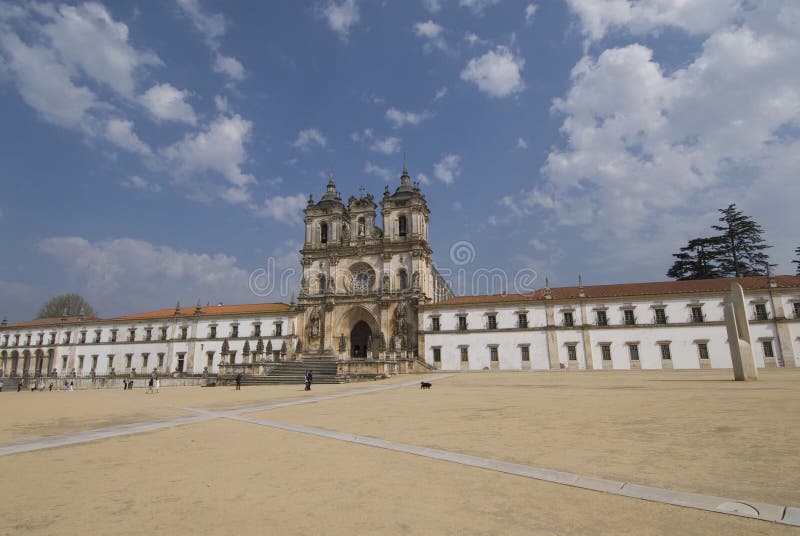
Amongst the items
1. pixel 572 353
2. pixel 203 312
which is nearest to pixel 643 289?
pixel 572 353

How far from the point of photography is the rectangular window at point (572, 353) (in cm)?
4073

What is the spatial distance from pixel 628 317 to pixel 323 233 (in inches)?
1354

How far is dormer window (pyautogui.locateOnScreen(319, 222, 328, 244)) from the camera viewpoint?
51616 millimetres

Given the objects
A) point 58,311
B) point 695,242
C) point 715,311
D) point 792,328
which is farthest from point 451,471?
point 58,311

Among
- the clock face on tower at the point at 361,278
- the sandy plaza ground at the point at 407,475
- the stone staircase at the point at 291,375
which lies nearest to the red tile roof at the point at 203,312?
the clock face on tower at the point at 361,278

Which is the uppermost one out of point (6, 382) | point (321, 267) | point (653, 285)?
point (321, 267)

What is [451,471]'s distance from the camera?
637 cm

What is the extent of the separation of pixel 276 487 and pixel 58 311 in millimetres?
92752

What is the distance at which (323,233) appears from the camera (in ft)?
171

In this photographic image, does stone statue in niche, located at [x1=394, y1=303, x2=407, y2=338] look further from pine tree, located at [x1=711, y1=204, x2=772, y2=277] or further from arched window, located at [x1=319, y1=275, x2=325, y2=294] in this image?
pine tree, located at [x1=711, y1=204, x2=772, y2=277]

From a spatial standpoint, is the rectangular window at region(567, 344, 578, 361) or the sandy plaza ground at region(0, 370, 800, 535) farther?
the rectangular window at region(567, 344, 578, 361)

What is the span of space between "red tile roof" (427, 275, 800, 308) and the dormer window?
1606cm

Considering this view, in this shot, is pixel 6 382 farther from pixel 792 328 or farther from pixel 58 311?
pixel 792 328

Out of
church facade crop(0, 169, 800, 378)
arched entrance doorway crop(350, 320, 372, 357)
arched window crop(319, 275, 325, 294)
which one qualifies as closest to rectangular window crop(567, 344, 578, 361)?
church facade crop(0, 169, 800, 378)
